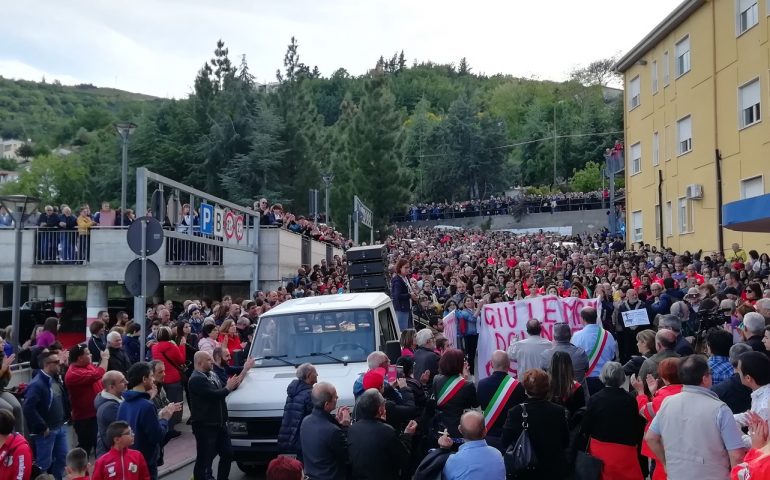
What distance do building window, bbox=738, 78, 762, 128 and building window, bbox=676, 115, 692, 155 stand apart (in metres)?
4.08

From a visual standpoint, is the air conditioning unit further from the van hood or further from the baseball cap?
the baseball cap

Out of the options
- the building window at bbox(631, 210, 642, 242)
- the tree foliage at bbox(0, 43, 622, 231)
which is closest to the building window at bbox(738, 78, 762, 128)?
the building window at bbox(631, 210, 642, 242)

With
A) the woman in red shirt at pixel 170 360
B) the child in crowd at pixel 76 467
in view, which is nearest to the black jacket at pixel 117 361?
the woman in red shirt at pixel 170 360

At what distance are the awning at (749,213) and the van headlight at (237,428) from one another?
39.8 ft

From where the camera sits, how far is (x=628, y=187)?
126ft

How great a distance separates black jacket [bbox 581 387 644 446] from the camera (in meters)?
7.01

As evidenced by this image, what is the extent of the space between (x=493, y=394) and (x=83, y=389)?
191 inches

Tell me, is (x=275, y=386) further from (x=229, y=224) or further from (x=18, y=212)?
(x=229, y=224)

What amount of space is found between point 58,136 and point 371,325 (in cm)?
17530

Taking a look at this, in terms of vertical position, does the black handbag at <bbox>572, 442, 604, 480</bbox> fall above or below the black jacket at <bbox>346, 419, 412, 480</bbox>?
below

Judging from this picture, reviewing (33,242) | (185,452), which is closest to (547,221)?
(33,242)

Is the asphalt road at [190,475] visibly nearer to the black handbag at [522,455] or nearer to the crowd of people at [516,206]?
the black handbag at [522,455]

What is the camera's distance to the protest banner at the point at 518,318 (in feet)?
44.4

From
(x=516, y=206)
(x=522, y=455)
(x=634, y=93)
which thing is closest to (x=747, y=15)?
(x=634, y=93)
